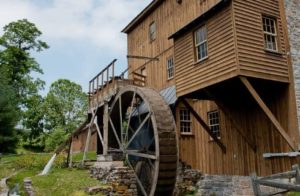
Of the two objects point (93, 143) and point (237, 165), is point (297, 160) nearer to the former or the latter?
point (237, 165)

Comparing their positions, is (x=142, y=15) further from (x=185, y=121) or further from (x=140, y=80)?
(x=185, y=121)

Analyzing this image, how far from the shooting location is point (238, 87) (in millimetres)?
12031

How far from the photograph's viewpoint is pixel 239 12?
34.5ft

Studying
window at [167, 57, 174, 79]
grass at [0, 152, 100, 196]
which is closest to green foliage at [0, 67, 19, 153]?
grass at [0, 152, 100, 196]

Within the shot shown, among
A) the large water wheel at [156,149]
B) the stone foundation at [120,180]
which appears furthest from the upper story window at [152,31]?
the stone foundation at [120,180]

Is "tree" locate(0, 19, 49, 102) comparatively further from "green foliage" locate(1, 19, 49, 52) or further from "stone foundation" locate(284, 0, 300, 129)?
"stone foundation" locate(284, 0, 300, 129)

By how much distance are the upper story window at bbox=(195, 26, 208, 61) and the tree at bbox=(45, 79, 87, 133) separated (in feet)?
81.5

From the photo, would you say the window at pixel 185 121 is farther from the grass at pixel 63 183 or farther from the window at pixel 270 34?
the window at pixel 270 34

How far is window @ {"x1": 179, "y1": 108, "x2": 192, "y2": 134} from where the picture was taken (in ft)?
51.0

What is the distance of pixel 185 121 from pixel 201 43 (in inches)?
186

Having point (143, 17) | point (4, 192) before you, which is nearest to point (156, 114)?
point (4, 192)

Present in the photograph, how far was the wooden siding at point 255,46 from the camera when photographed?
33.5 feet

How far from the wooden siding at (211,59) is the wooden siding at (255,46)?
0.88 ft

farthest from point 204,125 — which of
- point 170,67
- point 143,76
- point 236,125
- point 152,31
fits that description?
point 152,31
